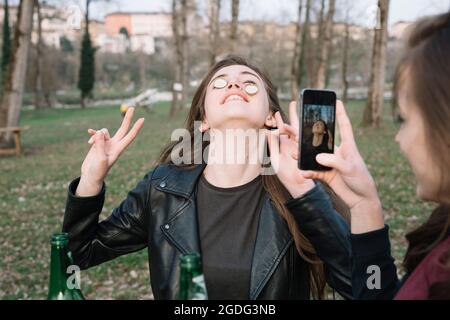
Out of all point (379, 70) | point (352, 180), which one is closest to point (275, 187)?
point (352, 180)

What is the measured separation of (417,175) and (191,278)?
672 millimetres

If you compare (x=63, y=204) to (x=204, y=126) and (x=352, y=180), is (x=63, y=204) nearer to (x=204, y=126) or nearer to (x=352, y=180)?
(x=204, y=126)

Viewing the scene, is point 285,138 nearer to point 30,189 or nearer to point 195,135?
point 195,135

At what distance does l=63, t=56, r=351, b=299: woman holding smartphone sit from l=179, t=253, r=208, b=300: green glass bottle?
1.93 ft

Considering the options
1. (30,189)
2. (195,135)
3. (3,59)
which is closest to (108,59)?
(3,59)

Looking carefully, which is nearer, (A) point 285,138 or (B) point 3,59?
(A) point 285,138

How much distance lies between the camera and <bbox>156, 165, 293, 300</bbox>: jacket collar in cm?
189

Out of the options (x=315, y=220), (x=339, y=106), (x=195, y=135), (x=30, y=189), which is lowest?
(x=30, y=189)

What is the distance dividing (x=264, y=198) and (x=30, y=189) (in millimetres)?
8720

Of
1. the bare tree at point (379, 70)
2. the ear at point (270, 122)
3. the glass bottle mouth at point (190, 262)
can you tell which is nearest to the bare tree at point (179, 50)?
the bare tree at point (379, 70)

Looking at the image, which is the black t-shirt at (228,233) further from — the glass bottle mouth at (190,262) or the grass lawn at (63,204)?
the grass lawn at (63,204)

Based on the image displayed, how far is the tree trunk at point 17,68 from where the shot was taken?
1433 cm

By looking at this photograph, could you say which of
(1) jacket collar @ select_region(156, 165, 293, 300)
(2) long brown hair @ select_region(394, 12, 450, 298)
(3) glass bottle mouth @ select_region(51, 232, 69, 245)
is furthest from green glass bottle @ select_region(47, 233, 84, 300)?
(2) long brown hair @ select_region(394, 12, 450, 298)
